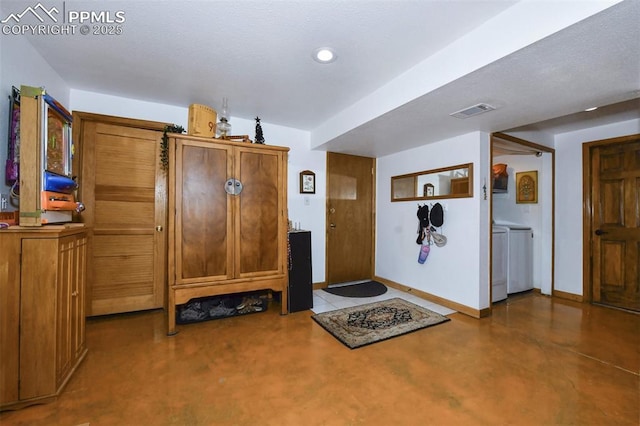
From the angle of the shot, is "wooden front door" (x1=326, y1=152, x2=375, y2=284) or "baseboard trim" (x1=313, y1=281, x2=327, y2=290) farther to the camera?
"wooden front door" (x1=326, y1=152, x2=375, y2=284)

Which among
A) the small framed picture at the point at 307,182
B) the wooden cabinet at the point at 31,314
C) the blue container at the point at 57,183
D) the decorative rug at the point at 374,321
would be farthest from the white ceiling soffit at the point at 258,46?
the decorative rug at the point at 374,321

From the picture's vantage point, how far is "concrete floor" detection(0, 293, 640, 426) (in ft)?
5.07

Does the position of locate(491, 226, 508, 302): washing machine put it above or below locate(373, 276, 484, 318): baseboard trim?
above

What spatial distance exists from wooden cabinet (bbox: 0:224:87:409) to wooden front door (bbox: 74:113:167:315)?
4.69 feet

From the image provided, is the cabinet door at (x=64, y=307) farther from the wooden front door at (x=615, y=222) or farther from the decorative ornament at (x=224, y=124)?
the wooden front door at (x=615, y=222)

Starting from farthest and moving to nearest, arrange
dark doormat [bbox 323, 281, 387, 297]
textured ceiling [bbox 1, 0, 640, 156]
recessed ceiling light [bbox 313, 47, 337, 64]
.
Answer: dark doormat [bbox 323, 281, 387, 297] < recessed ceiling light [bbox 313, 47, 337, 64] < textured ceiling [bbox 1, 0, 640, 156]

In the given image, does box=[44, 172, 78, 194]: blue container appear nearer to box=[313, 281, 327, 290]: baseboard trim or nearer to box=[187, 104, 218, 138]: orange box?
box=[187, 104, 218, 138]: orange box

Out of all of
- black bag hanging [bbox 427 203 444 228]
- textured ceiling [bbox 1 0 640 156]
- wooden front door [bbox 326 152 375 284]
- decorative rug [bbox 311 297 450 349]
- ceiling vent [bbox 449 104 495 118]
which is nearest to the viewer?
textured ceiling [bbox 1 0 640 156]

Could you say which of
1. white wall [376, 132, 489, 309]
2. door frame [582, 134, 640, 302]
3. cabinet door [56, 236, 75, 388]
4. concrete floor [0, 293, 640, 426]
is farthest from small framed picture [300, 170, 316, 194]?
door frame [582, 134, 640, 302]

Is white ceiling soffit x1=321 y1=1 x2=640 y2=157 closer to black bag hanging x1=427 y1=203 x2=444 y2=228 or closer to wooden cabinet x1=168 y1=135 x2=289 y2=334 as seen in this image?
black bag hanging x1=427 y1=203 x2=444 y2=228

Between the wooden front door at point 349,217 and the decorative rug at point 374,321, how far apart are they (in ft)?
3.58

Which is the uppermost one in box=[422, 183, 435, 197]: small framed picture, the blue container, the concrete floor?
box=[422, 183, 435, 197]: small framed picture

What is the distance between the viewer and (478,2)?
5.09 ft

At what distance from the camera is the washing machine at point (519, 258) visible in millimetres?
3863
